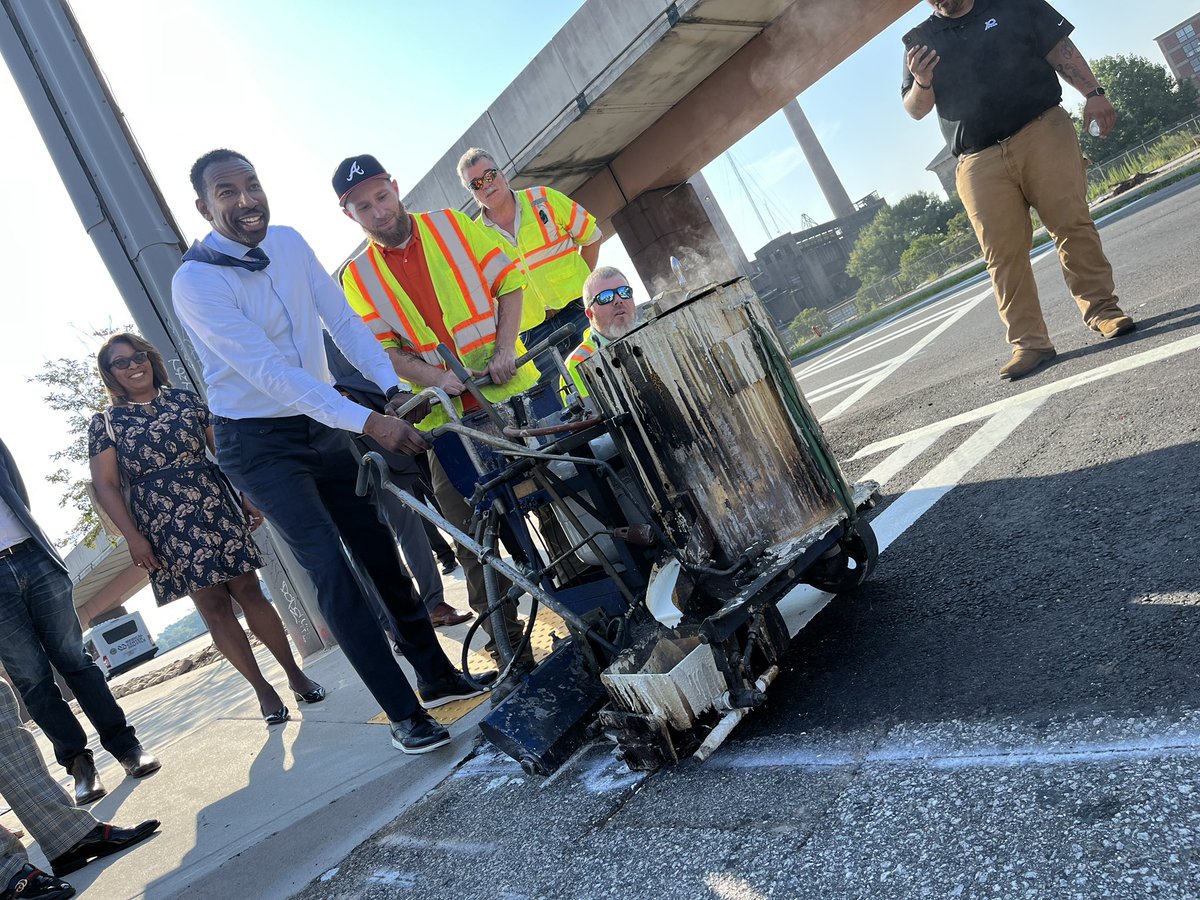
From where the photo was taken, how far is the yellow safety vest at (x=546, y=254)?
5.21m

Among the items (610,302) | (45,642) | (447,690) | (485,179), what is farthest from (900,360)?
(45,642)

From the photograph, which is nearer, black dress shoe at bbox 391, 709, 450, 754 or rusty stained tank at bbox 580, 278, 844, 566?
rusty stained tank at bbox 580, 278, 844, 566

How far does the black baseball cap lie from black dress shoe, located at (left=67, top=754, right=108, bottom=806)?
285 cm

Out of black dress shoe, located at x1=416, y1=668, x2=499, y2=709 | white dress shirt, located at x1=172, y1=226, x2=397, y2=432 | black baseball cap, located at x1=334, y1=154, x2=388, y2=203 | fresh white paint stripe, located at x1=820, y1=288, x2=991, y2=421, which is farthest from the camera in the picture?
fresh white paint stripe, located at x1=820, y1=288, x2=991, y2=421

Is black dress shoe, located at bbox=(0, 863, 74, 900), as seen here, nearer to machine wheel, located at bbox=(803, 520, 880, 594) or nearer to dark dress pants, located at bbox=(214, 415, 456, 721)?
dark dress pants, located at bbox=(214, 415, 456, 721)

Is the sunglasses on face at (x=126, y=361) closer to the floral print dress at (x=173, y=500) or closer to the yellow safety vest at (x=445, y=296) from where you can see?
the floral print dress at (x=173, y=500)

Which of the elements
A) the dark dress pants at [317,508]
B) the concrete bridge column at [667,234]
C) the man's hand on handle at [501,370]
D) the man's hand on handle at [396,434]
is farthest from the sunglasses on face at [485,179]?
the concrete bridge column at [667,234]

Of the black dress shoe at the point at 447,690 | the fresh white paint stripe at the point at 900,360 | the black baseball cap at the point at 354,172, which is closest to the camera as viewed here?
the black dress shoe at the point at 447,690

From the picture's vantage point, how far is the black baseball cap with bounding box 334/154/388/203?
12.3 ft

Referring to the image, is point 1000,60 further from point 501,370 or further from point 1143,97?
point 1143,97

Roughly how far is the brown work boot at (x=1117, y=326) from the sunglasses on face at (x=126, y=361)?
16.1 feet

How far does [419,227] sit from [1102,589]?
3.11 m

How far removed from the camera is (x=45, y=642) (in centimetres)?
378

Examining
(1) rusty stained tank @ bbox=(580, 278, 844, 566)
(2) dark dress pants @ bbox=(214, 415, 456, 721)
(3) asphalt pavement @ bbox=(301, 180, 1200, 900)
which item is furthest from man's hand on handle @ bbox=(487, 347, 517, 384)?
(3) asphalt pavement @ bbox=(301, 180, 1200, 900)
